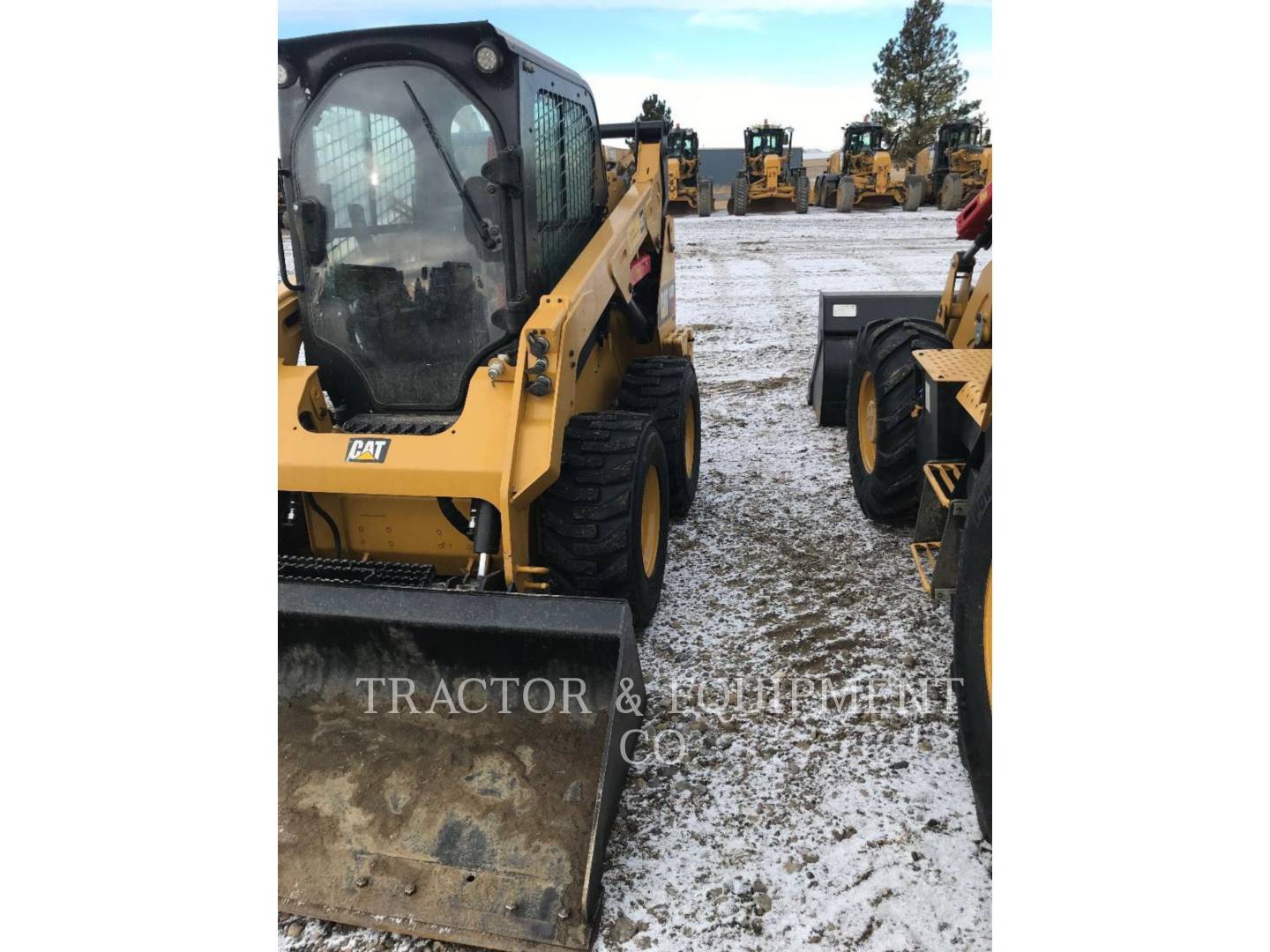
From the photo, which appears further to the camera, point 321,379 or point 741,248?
point 741,248

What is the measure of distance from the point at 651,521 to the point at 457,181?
1.62 meters

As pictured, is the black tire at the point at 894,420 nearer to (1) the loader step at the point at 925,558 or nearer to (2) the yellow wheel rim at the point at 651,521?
(1) the loader step at the point at 925,558

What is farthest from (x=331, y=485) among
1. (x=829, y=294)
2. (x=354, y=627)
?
(x=829, y=294)

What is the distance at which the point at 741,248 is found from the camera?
17.3 metres

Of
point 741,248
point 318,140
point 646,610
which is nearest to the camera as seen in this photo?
point 318,140

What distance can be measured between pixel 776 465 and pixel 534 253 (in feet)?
8.88

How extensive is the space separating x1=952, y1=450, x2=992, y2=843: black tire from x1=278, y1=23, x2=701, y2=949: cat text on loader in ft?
3.08

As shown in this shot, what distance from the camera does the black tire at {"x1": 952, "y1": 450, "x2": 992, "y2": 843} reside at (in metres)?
2.19

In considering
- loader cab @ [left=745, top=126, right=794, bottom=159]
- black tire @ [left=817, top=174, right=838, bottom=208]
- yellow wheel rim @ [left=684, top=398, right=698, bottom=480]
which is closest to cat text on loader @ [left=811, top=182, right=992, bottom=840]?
yellow wheel rim @ [left=684, top=398, right=698, bottom=480]

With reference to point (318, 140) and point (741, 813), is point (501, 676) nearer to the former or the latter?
point (741, 813)

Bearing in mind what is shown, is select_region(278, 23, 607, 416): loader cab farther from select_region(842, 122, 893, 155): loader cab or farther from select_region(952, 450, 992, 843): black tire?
select_region(842, 122, 893, 155): loader cab

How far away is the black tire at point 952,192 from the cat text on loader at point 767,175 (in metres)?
3.97

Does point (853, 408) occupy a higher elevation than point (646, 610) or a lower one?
higher

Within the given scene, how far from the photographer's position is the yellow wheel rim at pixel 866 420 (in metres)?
4.77
